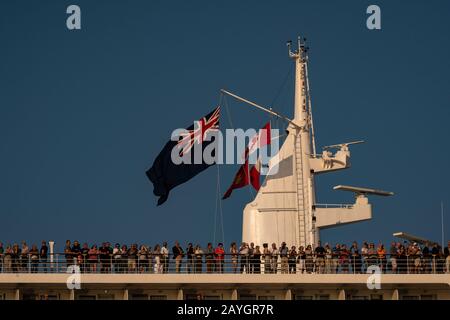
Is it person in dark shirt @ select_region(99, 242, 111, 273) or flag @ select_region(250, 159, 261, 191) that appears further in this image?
flag @ select_region(250, 159, 261, 191)

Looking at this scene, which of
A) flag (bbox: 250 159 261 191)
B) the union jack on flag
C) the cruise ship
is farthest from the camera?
the union jack on flag

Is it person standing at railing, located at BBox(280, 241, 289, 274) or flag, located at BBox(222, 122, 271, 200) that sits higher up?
flag, located at BBox(222, 122, 271, 200)

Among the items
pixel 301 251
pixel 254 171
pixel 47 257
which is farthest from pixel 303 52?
pixel 47 257

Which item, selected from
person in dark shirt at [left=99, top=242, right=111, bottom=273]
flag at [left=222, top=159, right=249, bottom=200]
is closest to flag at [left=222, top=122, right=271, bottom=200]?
flag at [left=222, top=159, right=249, bottom=200]

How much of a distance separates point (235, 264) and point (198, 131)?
7774 mm

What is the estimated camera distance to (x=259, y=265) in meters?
62.4

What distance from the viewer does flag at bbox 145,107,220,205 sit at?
6612 centimetres

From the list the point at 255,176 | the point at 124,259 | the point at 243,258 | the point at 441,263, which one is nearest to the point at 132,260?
the point at 124,259

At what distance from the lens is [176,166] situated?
217 feet

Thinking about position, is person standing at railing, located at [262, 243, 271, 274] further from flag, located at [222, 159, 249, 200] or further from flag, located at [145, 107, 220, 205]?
flag, located at [145, 107, 220, 205]

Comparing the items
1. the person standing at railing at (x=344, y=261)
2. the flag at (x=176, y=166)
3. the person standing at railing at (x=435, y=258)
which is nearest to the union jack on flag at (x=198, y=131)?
the flag at (x=176, y=166)

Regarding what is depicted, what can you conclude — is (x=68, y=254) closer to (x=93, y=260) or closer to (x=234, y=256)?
(x=93, y=260)

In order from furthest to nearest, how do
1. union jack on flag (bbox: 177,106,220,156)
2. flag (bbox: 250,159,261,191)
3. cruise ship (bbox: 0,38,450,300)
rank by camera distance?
1. union jack on flag (bbox: 177,106,220,156)
2. flag (bbox: 250,159,261,191)
3. cruise ship (bbox: 0,38,450,300)
